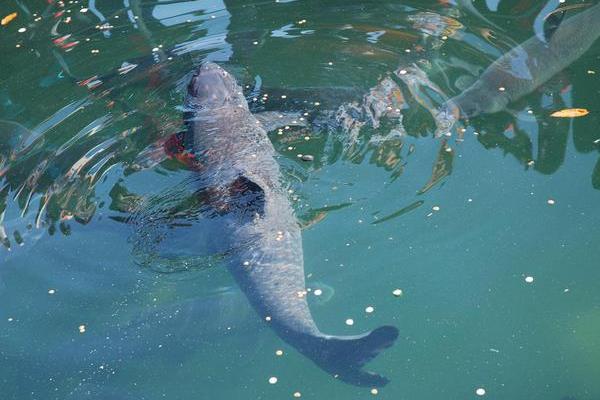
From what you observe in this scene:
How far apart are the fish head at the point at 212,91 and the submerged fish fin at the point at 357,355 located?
2739 millimetres

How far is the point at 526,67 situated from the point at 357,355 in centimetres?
328

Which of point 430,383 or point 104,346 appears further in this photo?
point 104,346

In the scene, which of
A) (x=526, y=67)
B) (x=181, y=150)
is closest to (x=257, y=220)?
(x=181, y=150)

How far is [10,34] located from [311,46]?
342 cm

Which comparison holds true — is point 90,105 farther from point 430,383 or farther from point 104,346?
point 430,383

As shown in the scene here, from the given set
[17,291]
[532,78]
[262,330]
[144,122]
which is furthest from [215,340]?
[532,78]

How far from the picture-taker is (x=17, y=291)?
490 centimetres

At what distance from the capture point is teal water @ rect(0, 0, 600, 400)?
4203 mm

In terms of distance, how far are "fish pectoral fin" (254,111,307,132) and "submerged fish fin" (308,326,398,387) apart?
7.32 ft

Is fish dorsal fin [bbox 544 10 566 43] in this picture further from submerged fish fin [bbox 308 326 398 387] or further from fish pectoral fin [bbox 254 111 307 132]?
submerged fish fin [bbox 308 326 398 387]

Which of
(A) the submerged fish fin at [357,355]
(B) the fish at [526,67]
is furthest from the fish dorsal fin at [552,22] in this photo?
(A) the submerged fish fin at [357,355]

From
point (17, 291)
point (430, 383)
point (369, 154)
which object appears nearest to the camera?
point (430, 383)

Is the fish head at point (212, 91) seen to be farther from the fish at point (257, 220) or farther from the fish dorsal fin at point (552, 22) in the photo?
the fish dorsal fin at point (552, 22)

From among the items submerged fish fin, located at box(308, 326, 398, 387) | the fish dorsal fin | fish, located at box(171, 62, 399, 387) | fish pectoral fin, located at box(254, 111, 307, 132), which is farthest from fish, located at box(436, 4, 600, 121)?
submerged fish fin, located at box(308, 326, 398, 387)
